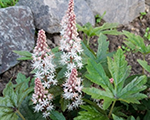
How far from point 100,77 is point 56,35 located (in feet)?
6.24

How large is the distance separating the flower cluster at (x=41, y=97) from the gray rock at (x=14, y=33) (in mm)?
1364

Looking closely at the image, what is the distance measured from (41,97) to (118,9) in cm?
285

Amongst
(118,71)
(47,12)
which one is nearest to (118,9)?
(47,12)

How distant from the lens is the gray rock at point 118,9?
12.2ft

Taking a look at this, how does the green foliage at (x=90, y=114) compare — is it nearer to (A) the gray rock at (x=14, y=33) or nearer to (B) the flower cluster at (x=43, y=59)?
(B) the flower cluster at (x=43, y=59)

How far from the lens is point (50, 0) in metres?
3.20

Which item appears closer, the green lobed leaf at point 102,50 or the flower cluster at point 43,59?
the flower cluster at point 43,59

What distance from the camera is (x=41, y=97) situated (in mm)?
1524

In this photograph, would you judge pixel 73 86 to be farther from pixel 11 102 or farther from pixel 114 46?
pixel 114 46

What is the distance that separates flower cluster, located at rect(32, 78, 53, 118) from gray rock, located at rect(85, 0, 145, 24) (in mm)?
2507

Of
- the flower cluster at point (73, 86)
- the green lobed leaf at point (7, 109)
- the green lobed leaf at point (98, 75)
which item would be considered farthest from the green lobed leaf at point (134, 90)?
the green lobed leaf at point (7, 109)

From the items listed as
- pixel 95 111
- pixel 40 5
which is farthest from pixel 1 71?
pixel 95 111

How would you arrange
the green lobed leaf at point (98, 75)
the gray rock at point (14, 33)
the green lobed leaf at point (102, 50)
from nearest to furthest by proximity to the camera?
the green lobed leaf at point (98, 75) → the green lobed leaf at point (102, 50) → the gray rock at point (14, 33)

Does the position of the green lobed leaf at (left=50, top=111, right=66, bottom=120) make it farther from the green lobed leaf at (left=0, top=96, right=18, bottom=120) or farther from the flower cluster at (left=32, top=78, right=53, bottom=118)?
the green lobed leaf at (left=0, top=96, right=18, bottom=120)
